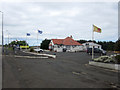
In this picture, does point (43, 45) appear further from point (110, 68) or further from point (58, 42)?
point (110, 68)

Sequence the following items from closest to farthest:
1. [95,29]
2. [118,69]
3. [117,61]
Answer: [118,69]
[117,61]
[95,29]

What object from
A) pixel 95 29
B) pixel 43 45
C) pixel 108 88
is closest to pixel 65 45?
pixel 43 45

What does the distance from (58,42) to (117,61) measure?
3938 cm

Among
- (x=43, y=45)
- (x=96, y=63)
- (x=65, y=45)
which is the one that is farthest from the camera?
(x=43, y=45)

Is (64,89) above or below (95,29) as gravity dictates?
below

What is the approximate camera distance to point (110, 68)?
10984 mm

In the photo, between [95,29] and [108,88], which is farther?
[95,29]

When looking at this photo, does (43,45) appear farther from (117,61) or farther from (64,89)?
(64,89)

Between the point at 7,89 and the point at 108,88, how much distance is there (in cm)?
472

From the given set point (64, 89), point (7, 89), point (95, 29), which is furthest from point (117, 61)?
point (7, 89)

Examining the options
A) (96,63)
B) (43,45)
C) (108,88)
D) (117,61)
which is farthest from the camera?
(43,45)

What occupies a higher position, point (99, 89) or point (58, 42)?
point (58, 42)

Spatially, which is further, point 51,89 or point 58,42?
point 58,42

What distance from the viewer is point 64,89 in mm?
5320
